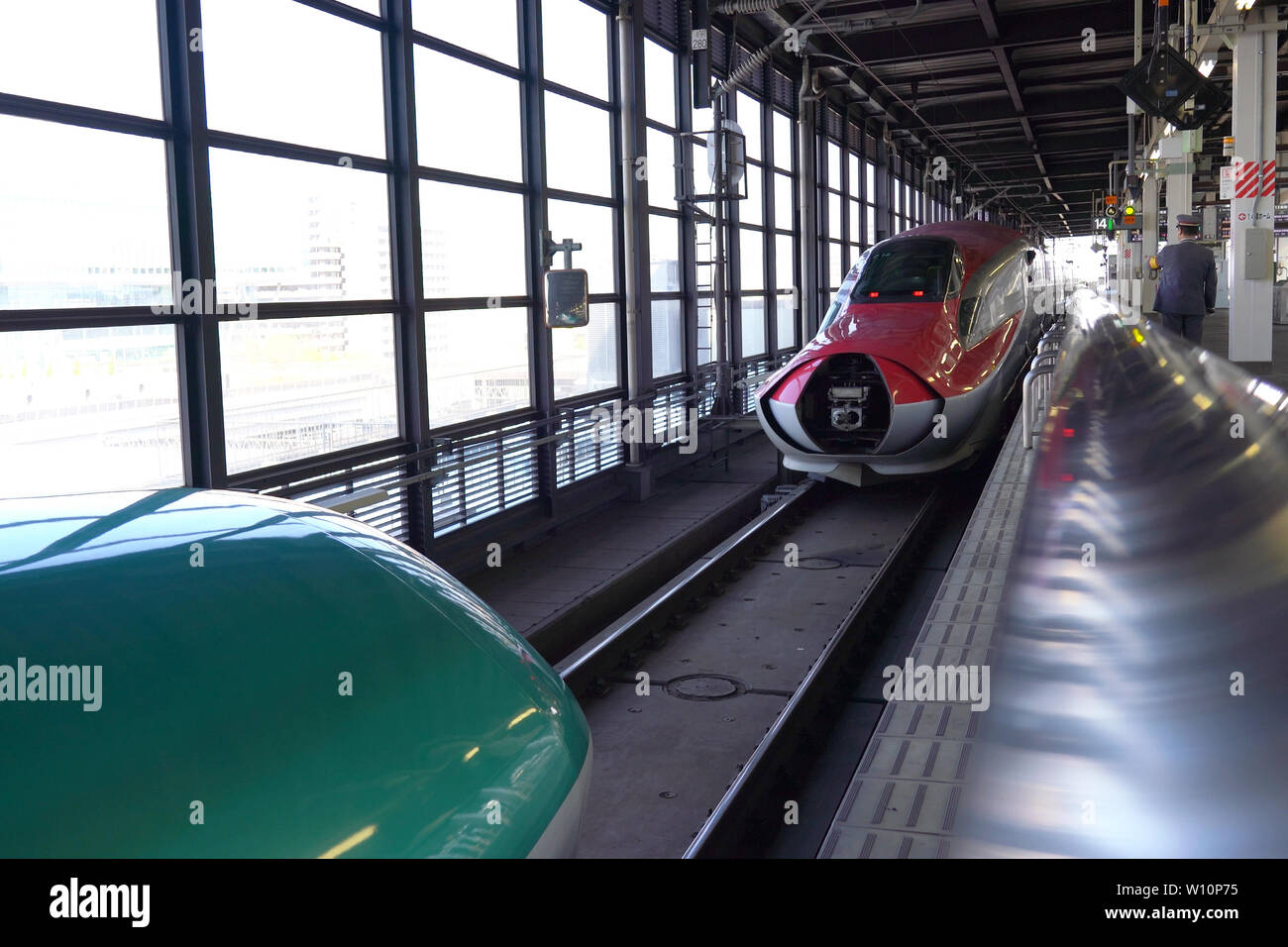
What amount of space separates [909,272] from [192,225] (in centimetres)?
670

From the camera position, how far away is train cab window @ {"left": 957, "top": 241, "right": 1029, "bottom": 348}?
10117 mm

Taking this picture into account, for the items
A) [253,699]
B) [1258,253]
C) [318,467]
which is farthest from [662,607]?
[1258,253]

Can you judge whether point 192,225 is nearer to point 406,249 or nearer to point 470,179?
point 406,249

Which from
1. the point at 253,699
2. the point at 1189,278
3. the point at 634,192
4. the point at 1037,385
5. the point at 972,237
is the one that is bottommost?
the point at 1037,385

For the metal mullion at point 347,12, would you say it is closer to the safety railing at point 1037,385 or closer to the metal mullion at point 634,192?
the metal mullion at point 634,192

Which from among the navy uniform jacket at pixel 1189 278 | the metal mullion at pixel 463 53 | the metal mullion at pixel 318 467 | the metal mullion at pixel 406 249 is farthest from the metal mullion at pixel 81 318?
the navy uniform jacket at pixel 1189 278

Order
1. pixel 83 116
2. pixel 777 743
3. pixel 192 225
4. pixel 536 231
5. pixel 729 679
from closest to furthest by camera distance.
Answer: pixel 777 743 → pixel 83 116 → pixel 192 225 → pixel 729 679 → pixel 536 231

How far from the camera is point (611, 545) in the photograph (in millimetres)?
9828

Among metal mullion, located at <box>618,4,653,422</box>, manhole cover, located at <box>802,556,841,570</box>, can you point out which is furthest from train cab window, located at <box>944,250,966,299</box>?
metal mullion, located at <box>618,4,653,422</box>

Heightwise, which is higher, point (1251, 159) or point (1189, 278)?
point (1251, 159)

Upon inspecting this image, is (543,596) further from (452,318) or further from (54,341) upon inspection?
(54,341)

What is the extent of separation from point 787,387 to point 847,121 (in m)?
14.4

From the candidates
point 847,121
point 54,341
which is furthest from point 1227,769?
point 847,121

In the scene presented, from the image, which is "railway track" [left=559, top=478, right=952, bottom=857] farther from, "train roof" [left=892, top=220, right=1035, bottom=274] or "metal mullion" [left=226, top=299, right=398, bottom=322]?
"metal mullion" [left=226, top=299, right=398, bottom=322]
